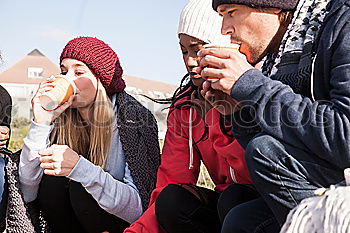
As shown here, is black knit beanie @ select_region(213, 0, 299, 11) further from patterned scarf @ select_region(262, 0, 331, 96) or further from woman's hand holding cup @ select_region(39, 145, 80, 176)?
woman's hand holding cup @ select_region(39, 145, 80, 176)

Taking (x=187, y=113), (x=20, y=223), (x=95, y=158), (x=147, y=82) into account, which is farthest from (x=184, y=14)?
(x=147, y=82)

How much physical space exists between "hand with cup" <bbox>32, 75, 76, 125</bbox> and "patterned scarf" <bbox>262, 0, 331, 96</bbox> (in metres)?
1.09

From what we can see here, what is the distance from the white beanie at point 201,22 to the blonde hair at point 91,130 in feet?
1.96

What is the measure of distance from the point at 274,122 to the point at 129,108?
1334 mm

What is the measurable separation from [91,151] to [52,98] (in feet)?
1.24

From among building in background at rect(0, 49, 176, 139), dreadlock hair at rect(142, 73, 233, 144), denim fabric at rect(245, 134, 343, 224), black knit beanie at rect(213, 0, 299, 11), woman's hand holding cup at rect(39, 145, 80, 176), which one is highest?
black knit beanie at rect(213, 0, 299, 11)

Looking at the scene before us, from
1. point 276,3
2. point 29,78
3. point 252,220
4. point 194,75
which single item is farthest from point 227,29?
point 29,78

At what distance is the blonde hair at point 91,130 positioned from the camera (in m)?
2.60

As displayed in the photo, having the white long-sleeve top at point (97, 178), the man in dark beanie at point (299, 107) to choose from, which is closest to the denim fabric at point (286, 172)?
the man in dark beanie at point (299, 107)

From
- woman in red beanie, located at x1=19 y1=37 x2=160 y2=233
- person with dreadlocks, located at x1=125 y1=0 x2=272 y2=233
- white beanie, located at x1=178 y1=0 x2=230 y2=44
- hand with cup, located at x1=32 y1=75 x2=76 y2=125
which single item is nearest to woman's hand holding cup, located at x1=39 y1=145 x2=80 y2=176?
woman in red beanie, located at x1=19 y1=37 x2=160 y2=233

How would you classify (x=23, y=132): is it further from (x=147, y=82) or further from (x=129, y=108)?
(x=129, y=108)

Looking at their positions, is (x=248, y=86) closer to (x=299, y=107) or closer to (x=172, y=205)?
(x=299, y=107)

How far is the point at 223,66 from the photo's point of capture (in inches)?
60.2

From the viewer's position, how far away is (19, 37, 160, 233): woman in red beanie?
2.39 m
